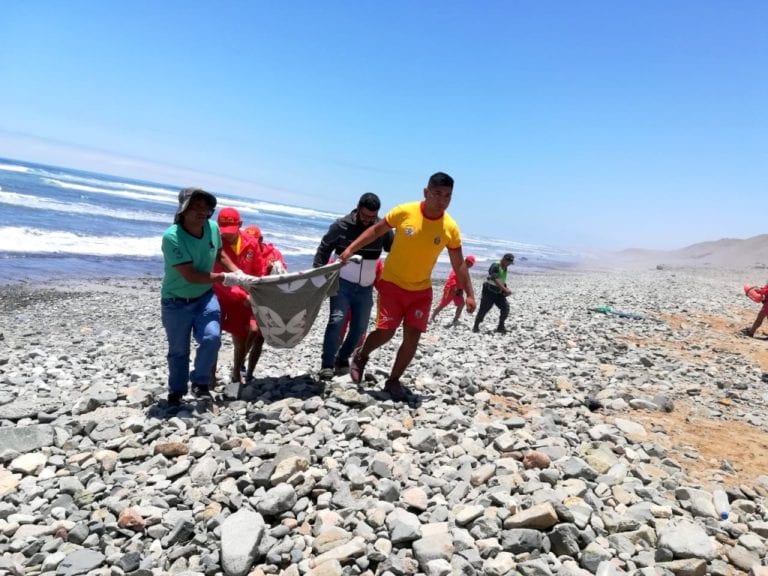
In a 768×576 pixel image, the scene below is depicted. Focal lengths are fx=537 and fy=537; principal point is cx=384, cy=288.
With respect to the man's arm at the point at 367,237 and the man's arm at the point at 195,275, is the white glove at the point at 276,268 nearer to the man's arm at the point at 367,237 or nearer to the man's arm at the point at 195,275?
the man's arm at the point at 367,237

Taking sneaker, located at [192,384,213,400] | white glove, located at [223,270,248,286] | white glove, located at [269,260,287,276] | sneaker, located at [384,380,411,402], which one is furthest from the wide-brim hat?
sneaker, located at [384,380,411,402]

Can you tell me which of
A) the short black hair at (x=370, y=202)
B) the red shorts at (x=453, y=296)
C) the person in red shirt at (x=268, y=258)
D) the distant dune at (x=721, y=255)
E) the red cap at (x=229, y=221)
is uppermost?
the distant dune at (x=721, y=255)

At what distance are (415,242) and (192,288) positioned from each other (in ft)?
6.75

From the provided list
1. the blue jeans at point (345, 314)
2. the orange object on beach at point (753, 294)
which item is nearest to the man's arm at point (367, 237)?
the blue jeans at point (345, 314)

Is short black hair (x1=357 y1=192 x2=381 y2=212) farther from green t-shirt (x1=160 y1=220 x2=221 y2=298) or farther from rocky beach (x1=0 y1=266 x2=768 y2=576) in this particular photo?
rocky beach (x1=0 y1=266 x2=768 y2=576)

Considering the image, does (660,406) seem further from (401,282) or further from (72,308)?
(72,308)

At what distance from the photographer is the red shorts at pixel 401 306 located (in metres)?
5.31

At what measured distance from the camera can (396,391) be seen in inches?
220

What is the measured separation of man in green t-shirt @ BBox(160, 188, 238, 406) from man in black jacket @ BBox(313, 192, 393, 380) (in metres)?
1.17

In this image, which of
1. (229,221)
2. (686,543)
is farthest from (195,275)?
(686,543)

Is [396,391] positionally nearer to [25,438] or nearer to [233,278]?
[233,278]

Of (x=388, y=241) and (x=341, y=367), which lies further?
(x=341, y=367)

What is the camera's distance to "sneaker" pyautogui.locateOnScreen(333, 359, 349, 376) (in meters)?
6.15

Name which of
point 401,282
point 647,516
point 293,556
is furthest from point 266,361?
point 647,516
